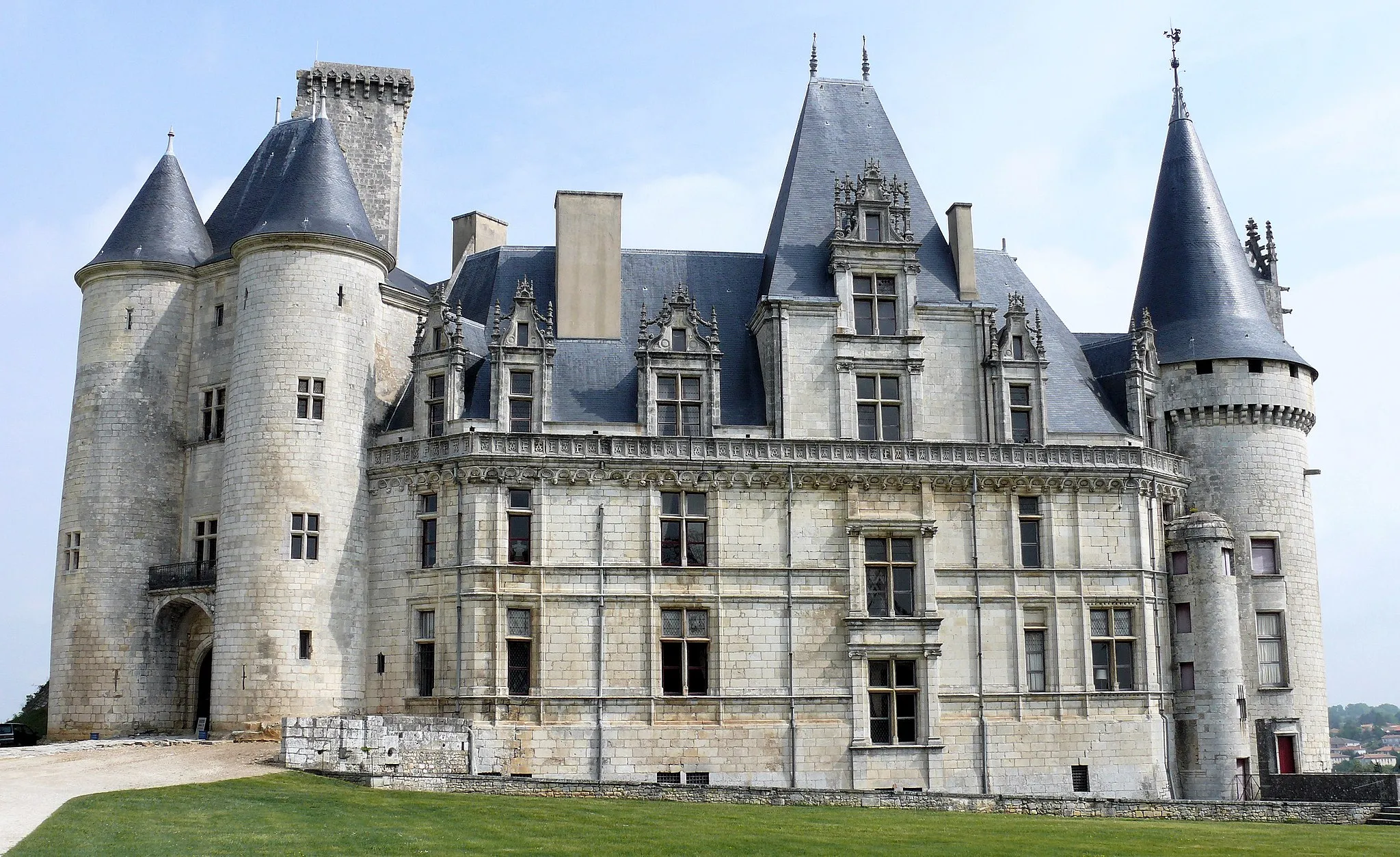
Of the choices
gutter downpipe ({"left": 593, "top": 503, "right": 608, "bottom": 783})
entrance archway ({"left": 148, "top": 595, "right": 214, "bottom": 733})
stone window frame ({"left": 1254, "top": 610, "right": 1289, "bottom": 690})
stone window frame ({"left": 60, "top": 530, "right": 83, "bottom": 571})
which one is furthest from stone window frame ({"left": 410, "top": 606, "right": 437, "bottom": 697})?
stone window frame ({"left": 1254, "top": 610, "right": 1289, "bottom": 690})

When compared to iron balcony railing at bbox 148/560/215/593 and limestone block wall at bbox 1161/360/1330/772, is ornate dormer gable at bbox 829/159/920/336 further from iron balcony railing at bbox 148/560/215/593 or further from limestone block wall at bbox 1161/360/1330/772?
iron balcony railing at bbox 148/560/215/593

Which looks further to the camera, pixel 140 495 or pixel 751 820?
pixel 140 495

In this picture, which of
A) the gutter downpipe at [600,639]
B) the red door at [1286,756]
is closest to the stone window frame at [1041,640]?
the red door at [1286,756]

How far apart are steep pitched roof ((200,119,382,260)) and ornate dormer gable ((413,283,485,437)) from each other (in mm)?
2676

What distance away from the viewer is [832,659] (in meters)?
33.6

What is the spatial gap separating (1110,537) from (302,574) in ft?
65.1

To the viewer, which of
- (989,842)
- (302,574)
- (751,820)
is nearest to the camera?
(989,842)

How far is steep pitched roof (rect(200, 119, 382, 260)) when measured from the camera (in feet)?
113

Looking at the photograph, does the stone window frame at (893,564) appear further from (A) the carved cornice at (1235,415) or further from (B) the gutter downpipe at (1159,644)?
(A) the carved cornice at (1235,415)

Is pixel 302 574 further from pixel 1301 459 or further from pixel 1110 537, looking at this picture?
pixel 1301 459

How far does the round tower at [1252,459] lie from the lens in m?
36.2

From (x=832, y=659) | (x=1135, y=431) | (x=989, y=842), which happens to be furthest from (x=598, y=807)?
(x=1135, y=431)

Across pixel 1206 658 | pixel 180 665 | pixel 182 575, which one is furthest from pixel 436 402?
pixel 1206 658

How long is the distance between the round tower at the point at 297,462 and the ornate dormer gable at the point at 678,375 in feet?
22.9
